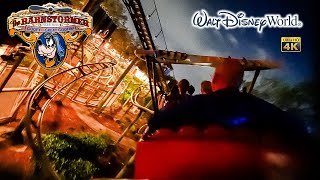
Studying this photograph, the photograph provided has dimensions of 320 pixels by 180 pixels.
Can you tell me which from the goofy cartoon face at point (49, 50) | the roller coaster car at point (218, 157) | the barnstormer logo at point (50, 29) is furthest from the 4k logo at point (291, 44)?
the goofy cartoon face at point (49, 50)

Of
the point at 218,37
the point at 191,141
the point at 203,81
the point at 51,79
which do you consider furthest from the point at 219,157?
the point at 51,79

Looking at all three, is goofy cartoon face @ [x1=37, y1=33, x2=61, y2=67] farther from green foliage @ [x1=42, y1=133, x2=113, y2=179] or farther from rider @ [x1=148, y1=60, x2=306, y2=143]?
rider @ [x1=148, y1=60, x2=306, y2=143]

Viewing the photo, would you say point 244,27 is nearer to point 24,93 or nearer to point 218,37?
point 218,37

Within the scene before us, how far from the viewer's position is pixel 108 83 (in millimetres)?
4102

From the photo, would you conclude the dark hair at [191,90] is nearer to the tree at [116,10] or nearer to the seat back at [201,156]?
the seat back at [201,156]

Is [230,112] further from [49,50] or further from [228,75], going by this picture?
[49,50]

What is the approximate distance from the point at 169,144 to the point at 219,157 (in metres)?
0.46

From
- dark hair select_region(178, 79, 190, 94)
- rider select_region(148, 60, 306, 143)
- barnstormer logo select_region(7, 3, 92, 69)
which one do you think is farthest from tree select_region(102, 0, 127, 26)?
rider select_region(148, 60, 306, 143)

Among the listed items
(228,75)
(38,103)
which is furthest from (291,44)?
(38,103)

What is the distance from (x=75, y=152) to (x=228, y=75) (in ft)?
5.45

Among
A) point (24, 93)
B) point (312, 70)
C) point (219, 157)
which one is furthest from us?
point (24, 93)

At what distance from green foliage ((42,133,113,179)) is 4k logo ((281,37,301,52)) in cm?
193

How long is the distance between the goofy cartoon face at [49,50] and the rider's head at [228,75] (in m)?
1.59

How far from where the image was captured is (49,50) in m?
4.06
